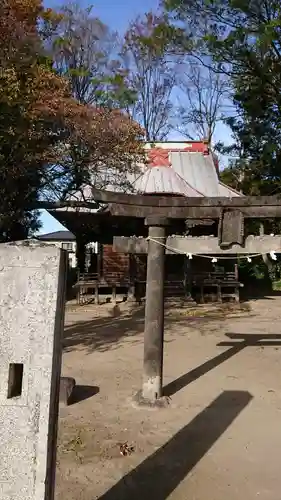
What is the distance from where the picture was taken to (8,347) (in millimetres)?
2820

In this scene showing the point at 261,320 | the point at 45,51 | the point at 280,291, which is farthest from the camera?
the point at 280,291

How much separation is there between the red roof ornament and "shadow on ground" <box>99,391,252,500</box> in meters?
13.9

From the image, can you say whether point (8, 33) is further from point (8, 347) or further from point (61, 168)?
point (8, 347)

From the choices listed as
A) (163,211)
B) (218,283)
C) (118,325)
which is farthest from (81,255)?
(163,211)

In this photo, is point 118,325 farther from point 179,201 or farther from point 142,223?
point 179,201

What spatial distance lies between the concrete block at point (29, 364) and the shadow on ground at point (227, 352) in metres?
5.13

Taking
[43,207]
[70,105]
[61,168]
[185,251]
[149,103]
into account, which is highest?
[149,103]

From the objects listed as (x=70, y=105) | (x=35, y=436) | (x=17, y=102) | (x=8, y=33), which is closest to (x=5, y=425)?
(x=35, y=436)

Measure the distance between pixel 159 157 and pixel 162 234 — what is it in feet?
49.6

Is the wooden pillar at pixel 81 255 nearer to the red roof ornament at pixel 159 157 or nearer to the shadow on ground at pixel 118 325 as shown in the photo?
the shadow on ground at pixel 118 325

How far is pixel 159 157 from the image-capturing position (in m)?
22.2


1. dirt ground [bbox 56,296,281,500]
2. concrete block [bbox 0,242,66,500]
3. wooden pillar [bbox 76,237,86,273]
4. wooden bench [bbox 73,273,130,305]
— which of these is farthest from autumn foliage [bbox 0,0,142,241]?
wooden pillar [bbox 76,237,86,273]

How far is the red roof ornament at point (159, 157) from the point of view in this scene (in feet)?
66.7

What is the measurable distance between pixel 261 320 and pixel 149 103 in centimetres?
1656
